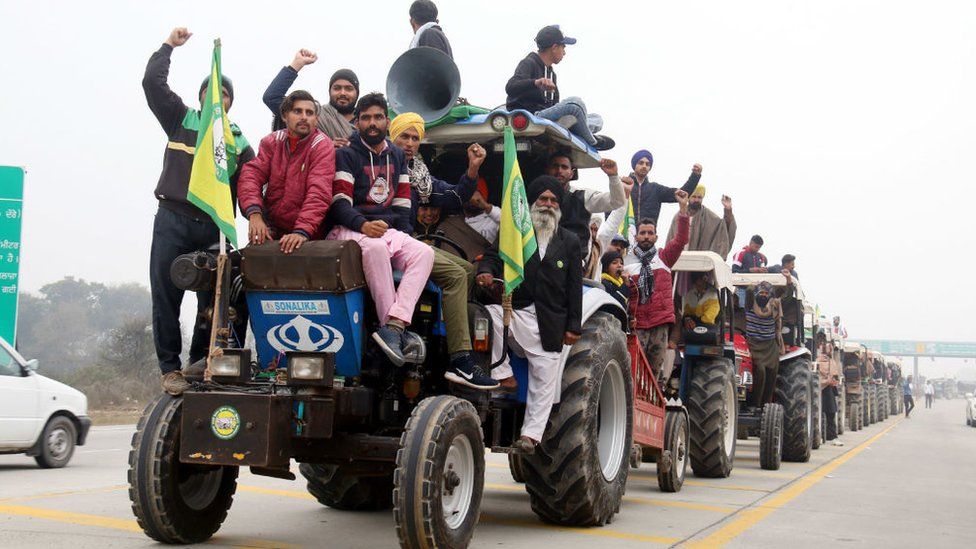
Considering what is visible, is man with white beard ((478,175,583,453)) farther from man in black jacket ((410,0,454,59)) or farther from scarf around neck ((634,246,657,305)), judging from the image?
scarf around neck ((634,246,657,305))

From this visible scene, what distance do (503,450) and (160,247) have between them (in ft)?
8.37

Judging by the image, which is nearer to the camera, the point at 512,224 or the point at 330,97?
the point at 512,224

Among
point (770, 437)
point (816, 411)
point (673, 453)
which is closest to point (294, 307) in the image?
point (673, 453)

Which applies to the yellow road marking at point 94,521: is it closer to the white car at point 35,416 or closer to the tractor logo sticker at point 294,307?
the tractor logo sticker at point 294,307

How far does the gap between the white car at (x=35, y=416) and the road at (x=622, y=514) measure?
28 cm

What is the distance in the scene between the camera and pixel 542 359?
7.41 m

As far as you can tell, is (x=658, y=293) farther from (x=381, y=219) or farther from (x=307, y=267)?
(x=307, y=267)

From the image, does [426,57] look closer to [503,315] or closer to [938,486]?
[503,315]

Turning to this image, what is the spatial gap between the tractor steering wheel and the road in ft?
6.27

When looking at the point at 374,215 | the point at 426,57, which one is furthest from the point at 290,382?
the point at 426,57

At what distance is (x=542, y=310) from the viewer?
7.44 metres

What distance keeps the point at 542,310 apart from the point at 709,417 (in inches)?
217

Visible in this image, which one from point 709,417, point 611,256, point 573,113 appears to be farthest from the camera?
point 709,417

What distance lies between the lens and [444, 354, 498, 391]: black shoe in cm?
648
